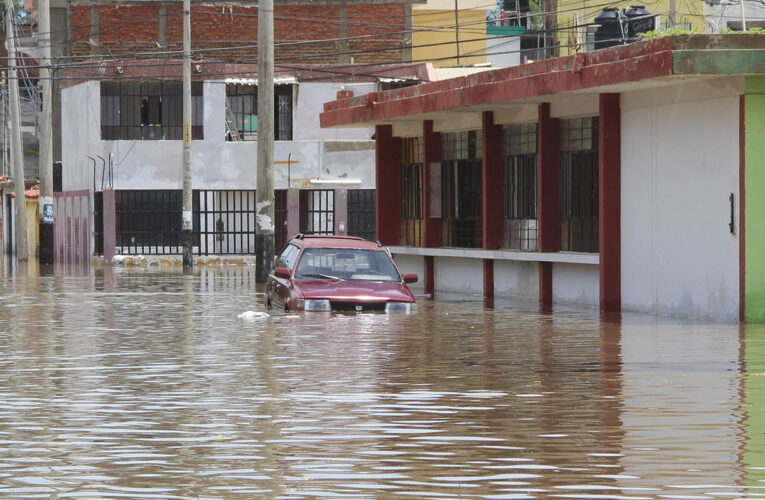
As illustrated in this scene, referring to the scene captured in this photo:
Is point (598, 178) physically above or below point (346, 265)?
Result: above

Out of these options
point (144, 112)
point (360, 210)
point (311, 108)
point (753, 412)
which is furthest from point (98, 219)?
point (753, 412)

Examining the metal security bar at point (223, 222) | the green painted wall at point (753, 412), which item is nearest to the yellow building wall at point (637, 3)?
the metal security bar at point (223, 222)

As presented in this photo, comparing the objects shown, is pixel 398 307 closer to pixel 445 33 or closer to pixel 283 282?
pixel 283 282

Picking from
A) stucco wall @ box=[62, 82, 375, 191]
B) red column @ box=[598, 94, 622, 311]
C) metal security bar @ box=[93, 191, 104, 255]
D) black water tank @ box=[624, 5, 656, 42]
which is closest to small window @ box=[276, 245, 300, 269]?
red column @ box=[598, 94, 622, 311]

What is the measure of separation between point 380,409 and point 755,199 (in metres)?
12.1

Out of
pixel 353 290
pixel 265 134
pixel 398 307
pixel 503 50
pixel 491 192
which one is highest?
pixel 503 50

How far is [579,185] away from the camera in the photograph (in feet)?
100

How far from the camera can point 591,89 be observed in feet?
88.6

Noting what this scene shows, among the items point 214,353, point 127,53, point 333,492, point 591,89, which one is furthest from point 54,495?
point 127,53

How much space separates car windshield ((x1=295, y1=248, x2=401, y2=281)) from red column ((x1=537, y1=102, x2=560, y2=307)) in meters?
5.88

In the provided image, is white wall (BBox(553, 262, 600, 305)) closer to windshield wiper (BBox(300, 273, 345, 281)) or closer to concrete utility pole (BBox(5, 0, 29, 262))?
windshield wiper (BBox(300, 273, 345, 281))

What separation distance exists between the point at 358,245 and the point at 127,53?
40.9 meters

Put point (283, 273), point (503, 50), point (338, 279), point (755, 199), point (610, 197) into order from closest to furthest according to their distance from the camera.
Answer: point (755, 199), point (338, 279), point (283, 273), point (610, 197), point (503, 50)

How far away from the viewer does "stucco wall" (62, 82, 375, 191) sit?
5834 centimetres
